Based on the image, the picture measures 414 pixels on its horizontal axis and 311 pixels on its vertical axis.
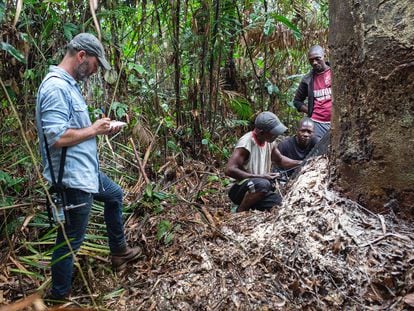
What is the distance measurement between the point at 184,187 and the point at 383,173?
2614mm

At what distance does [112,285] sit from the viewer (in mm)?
3424

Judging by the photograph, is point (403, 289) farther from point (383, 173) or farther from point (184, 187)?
point (184, 187)

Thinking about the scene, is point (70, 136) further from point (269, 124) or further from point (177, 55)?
point (177, 55)

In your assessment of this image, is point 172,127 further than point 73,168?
Yes

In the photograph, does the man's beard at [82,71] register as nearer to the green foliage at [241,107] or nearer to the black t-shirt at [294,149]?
the black t-shirt at [294,149]

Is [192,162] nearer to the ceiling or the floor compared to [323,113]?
nearer to the floor

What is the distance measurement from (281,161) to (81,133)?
2417 mm

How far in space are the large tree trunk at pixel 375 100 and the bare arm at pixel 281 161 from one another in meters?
1.65

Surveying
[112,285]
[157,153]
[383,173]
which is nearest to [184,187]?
[157,153]

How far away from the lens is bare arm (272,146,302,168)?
4.71 metres

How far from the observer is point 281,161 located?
475 cm

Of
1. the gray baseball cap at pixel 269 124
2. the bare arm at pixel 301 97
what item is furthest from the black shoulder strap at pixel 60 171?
the bare arm at pixel 301 97

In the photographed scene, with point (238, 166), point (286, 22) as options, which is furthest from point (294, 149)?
point (286, 22)

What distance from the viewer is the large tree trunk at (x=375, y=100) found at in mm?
2670
